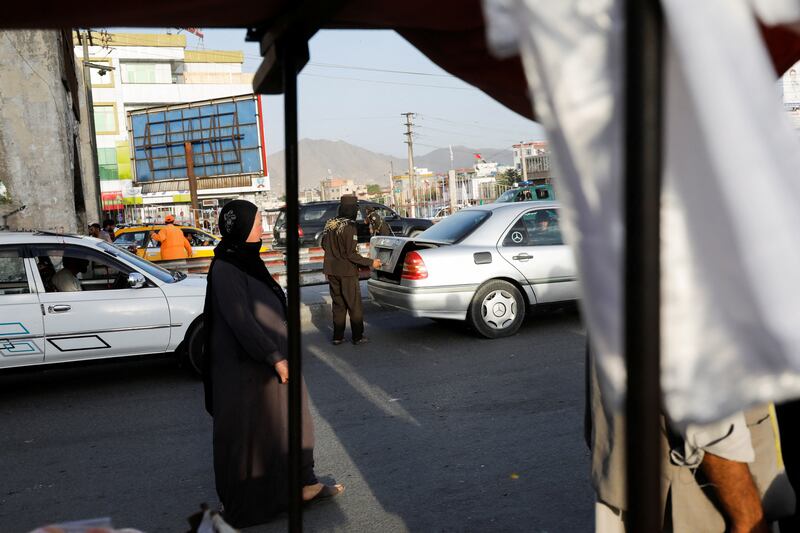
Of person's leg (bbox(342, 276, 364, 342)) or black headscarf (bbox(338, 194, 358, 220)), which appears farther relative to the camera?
person's leg (bbox(342, 276, 364, 342))

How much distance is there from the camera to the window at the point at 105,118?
61062 mm

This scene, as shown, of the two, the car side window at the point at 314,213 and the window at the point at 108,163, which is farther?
the window at the point at 108,163

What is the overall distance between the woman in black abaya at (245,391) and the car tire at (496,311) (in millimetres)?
4786

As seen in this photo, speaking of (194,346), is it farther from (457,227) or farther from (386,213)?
(386,213)

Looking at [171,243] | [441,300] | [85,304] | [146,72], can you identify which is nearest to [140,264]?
[85,304]

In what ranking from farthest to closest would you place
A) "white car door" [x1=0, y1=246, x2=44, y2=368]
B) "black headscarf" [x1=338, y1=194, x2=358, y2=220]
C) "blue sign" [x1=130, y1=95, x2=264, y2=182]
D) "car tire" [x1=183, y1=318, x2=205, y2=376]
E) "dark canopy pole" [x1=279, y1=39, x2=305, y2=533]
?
"blue sign" [x1=130, y1=95, x2=264, y2=182], "black headscarf" [x1=338, y1=194, x2=358, y2=220], "car tire" [x1=183, y1=318, x2=205, y2=376], "white car door" [x1=0, y1=246, x2=44, y2=368], "dark canopy pole" [x1=279, y1=39, x2=305, y2=533]

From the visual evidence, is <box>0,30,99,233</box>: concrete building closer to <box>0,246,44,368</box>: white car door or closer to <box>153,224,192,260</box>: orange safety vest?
<box>153,224,192,260</box>: orange safety vest

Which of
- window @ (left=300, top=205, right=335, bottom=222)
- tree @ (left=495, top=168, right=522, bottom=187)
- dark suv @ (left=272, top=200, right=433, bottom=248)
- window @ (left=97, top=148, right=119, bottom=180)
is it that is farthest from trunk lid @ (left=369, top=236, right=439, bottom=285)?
tree @ (left=495, top=168, right=522, bottom=187)

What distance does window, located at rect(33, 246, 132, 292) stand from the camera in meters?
7.09

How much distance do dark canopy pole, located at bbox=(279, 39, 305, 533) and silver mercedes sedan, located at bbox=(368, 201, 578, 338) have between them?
6.71 m

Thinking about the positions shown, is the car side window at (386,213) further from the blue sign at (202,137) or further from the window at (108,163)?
the window at (108,163)

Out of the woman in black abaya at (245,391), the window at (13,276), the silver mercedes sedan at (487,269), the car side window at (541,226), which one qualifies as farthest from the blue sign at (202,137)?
the woman in black abaya at (245,391)

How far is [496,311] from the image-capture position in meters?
8.69

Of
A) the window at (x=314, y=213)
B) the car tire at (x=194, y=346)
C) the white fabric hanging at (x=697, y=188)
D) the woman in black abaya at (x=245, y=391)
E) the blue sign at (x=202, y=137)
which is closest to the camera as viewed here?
the white fabric hanging at (x=697, y=188)
